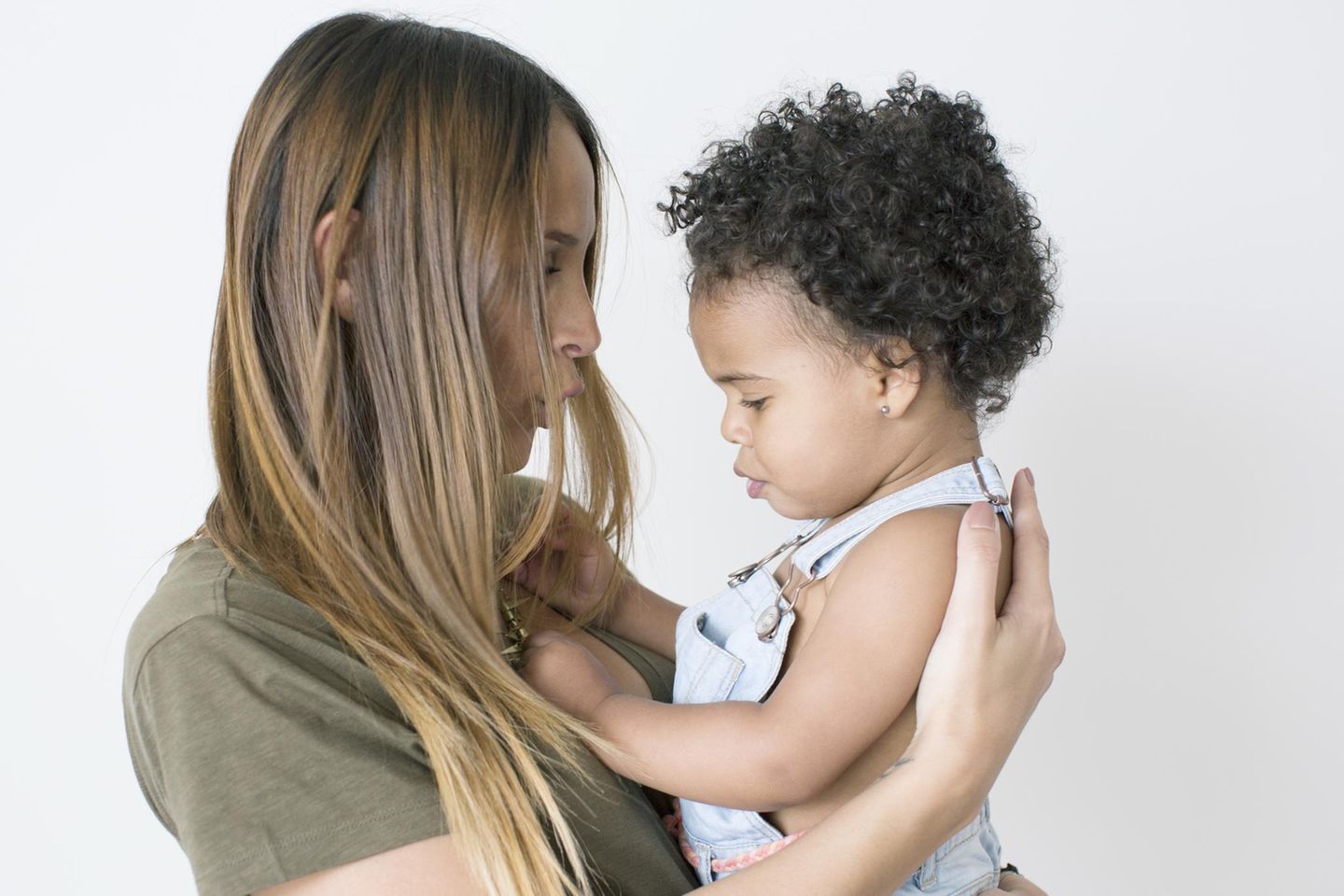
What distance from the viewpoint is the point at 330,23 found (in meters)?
1.21

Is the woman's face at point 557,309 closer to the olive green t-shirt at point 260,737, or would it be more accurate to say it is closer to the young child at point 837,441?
the young child at point 837,441

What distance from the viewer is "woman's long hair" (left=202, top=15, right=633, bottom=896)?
3.68 ft

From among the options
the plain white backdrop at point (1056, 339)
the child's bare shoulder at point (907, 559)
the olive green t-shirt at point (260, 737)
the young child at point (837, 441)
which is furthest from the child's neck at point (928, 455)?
the plain white backdrop at point (1056, 339)

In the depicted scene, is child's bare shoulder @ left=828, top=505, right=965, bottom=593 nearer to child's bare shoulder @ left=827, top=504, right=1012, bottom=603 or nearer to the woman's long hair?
child's bare shoulder @ left=827, top=504, right=1012, bottom=603

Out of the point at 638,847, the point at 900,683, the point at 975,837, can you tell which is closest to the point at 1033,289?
the point at 900,683

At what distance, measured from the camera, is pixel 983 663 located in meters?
1.16

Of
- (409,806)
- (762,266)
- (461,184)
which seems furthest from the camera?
(762,266)

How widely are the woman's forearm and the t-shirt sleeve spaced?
1.05 ft

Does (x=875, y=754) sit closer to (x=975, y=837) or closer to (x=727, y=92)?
(x=975, y=837)

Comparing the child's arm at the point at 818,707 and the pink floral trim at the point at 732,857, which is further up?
the child's arm at the point at 818,707

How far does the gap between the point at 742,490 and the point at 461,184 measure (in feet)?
4.72

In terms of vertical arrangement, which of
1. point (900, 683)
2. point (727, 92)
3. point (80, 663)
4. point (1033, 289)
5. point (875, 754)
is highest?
point (727, 92)

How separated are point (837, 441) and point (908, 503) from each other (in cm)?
11

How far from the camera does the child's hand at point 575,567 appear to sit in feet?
4.96
